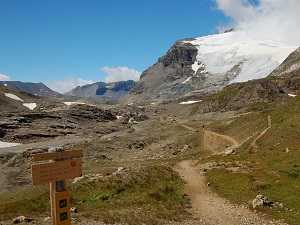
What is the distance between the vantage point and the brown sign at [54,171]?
49.4 feet

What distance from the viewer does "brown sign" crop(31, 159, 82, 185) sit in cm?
1507

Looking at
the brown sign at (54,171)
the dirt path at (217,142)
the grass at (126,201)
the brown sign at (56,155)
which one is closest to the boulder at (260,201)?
the grass at (126,201)

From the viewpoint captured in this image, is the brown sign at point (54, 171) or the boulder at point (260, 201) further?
the boulder at point (260, 201)

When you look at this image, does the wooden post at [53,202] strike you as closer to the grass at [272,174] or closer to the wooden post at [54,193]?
the wooden post at [54,193]

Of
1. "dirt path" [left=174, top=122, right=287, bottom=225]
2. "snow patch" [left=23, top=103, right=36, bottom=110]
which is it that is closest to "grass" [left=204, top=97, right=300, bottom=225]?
"dirt path" [left=174, top=122, right=287, bottom=225]

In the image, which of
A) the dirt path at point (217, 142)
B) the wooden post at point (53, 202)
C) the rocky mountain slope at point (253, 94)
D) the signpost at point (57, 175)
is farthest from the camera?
the rocky mountain slope at point (253, 94)

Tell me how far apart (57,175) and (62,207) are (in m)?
1.55

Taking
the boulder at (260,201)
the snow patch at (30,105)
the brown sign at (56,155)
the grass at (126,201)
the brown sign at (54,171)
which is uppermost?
the snow patch at (30,105)

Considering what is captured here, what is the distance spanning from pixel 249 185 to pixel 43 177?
68.2 feet

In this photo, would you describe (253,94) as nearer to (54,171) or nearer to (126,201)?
(126,201)

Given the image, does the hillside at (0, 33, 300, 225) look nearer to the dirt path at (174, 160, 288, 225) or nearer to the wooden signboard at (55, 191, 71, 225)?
the dirt path at (174, 160, 288, 225)

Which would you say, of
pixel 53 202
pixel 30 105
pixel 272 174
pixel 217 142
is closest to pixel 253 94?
pixel 217 142

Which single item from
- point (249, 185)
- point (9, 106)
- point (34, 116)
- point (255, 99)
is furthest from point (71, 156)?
point (9, 106)

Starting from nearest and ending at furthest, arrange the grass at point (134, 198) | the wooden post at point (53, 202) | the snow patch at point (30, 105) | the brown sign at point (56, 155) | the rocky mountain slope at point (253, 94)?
the brown sign at point (56, 155), the wooden post at point (53, 202), the grass at point (134, 198), the rocky mountain slope at point (253, 94), the snow patch at point (30, 105)
